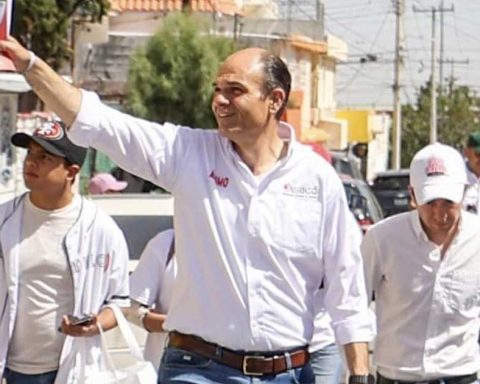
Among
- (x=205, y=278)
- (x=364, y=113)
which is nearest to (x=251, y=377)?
(x=205, y=278)

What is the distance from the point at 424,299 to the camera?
5.91m

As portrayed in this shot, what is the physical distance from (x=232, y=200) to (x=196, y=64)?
111 ft

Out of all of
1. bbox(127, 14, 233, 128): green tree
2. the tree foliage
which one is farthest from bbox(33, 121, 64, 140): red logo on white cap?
bbox(127, 14, 233, 128): green tree

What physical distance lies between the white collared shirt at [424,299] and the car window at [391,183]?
25.1 meters

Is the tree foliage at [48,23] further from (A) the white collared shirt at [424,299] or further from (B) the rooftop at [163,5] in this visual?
(A) the white collared shirt at [424,299]

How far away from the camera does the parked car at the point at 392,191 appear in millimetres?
29730

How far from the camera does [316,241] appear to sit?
16.1 feet

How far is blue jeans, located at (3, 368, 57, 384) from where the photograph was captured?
19.5 ft

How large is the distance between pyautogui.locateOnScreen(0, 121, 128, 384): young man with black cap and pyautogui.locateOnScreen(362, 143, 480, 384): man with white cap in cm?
119

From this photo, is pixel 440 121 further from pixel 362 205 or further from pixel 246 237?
pixel 246 237

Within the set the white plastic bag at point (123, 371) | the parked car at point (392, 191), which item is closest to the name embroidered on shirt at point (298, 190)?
the white plastic bag at point (123, 371)

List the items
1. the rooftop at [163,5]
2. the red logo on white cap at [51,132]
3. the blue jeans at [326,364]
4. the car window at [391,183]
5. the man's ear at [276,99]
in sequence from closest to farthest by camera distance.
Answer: the man's ear at [276,99], the red logo on white cap at [51,132], the blue jeans at [326,364], the car window at [391,183], the rooftop at [163,5]

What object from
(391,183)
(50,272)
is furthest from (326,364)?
(391,183)

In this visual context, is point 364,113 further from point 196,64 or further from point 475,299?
point 475,299
